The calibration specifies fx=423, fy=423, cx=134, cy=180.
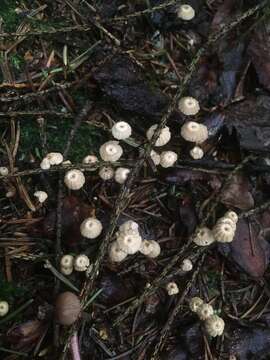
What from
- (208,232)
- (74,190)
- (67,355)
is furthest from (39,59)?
(67,355)

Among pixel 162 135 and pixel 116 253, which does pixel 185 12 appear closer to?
pixel 162 135

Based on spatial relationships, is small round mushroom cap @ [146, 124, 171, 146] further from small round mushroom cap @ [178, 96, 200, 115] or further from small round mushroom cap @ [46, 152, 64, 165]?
small round mushroom cap @ [46, 152, 64, 165]

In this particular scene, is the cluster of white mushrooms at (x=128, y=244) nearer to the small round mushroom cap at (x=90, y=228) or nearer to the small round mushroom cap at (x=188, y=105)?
the small round mushroom cap at (x=90, y=228)

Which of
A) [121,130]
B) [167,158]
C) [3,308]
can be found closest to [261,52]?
[167,158]

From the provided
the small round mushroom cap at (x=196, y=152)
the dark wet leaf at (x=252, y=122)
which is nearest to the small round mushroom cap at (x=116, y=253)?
the small round mushroom cap at (x=196, y=152)

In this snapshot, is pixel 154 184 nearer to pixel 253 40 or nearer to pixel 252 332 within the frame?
pixel 252 332
